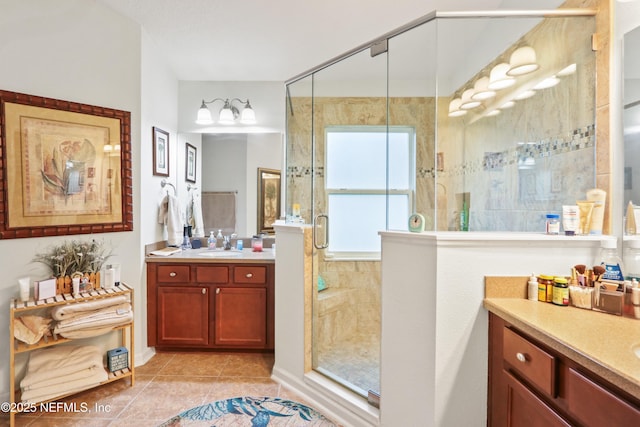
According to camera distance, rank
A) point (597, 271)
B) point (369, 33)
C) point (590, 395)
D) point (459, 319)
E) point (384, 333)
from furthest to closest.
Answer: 1. point (369, 33)
2. point (384, 333)
3. point (459, 319)
4. point (597, 271)
5. point (590, 395)

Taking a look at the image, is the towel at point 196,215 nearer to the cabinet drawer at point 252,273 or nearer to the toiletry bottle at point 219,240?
the toiletry bottle at point 219,240

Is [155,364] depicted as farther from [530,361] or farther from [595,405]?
[595,405]

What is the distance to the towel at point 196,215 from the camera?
3.29 meters

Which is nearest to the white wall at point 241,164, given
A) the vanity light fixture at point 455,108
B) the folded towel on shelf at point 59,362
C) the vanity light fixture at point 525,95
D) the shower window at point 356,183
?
the shower window at point 356,183

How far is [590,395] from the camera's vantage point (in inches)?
33.6

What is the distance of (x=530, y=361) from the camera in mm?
1109

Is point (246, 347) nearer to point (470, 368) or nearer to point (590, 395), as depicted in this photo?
point (470, 368)

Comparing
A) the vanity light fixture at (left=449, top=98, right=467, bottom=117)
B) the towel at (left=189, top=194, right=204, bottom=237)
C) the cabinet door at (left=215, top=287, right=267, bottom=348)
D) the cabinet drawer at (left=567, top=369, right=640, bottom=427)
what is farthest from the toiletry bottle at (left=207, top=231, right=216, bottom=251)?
the cabinet drawer at (left=567, top=369, right=640, bottom=427)

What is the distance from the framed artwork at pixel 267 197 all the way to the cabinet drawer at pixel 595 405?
268cm

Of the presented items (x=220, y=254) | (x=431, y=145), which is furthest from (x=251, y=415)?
(x=431, y=145)

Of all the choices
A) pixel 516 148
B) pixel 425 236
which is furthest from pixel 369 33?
pixel 425 236

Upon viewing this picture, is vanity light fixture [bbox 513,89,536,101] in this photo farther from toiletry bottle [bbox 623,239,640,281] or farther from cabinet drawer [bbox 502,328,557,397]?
cabinet drawer [bbox 502,328,557,397]

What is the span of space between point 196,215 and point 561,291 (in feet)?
10.1

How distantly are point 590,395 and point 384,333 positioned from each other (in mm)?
932
